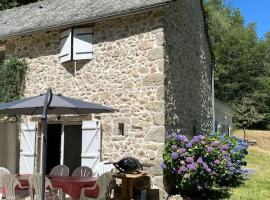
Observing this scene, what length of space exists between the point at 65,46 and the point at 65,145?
309 cm

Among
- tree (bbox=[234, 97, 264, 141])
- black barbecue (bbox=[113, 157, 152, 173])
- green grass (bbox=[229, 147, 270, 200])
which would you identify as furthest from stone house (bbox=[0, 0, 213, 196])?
tree (bbox=[234, 97, 264, 141])

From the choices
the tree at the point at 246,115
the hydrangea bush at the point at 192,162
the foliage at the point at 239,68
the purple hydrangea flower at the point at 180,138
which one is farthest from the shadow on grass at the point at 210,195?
the foliage at the point at 239,68

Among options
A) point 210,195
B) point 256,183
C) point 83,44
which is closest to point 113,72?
point 83,44

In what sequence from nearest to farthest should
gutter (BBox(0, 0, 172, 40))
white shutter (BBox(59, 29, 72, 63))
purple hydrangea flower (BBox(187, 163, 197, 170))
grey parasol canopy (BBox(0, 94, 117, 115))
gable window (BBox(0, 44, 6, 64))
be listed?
1. grey parasol canopy (BBox(0, 94, 117, 115))
2. purple hydrangea flower (BBox(187, 163, 197, 170))
3. gutter (BBox(0, 0, 172, 40))
4. white shutter (BBox(59, 29, 72, 63))
5. gable window (BBox(0, 44, 6, 64))

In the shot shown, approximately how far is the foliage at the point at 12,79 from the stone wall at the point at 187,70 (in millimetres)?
5174

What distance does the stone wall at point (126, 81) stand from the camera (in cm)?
992

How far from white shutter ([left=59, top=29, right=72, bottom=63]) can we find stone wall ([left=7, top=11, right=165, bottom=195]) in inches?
8.7

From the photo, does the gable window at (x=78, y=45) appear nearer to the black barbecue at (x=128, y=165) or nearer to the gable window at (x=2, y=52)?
the gable window at (x=2, y=52)

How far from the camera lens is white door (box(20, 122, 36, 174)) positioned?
38.5 ft

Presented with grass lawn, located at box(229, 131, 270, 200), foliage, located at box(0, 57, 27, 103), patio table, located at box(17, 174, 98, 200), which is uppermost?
foliage, located at box(0, 57, 27, 103)

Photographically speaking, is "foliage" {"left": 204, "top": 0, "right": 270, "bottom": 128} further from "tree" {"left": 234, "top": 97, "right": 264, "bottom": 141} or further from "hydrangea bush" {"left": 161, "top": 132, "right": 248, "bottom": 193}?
"hydrangea bush" {"left": 161, "top": 132, "right": 248, "bottom": 193}

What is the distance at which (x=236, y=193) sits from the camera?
10.6 metres

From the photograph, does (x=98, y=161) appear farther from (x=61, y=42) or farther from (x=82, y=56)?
(x=61, y=42)

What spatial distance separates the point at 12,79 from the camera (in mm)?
12578
